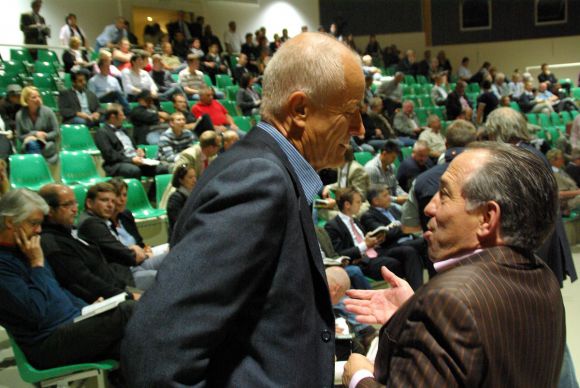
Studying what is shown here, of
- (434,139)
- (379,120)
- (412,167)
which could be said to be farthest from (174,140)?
(434,139)

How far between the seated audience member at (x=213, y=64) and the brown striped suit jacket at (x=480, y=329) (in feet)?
35.4

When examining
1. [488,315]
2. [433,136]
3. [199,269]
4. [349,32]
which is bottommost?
[433,136]

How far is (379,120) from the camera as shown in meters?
9.31

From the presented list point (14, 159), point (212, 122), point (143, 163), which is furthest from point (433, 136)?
point (14, 159)

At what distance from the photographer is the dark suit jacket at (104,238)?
3.96 metres

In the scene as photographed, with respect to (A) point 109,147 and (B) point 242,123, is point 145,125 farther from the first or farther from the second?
(B) point 242,123

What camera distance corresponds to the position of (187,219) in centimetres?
102

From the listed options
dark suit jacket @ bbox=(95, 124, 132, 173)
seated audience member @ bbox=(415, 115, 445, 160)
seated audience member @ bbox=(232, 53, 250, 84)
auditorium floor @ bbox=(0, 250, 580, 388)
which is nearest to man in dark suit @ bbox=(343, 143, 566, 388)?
auditorium floor @ bbox=(0, 250, 580, 388)

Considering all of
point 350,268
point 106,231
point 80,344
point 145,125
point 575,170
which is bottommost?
point 350,268

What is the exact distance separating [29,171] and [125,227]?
5.65 ft

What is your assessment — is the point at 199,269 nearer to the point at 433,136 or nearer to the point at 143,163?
the point at 143,163

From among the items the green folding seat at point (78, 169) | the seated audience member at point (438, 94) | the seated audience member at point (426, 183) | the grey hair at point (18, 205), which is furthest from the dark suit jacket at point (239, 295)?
the seated audience member at point (438, 94)

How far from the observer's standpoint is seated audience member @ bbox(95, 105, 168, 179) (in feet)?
20.9

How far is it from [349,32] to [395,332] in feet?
57.8
